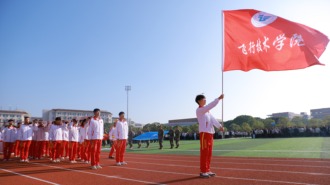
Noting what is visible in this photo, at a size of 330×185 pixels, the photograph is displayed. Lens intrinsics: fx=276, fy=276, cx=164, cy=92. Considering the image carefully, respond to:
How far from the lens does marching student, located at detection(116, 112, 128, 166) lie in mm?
11500

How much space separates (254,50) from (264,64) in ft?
1.85

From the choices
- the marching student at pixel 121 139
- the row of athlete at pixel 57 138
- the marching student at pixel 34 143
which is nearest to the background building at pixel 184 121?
the marching student at pixel 34 143

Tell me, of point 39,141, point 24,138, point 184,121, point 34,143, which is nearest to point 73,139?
point 24,138

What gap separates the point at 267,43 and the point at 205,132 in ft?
12.7

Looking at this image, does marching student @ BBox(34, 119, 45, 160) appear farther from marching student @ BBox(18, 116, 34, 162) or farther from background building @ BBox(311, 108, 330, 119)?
background building @ BBox(311, 108, 330, 119)

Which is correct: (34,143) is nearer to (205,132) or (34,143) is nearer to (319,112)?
(205,132)

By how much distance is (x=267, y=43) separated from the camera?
9070 millimetres

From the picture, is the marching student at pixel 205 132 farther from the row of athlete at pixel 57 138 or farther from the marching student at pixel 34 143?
the marching student at pixel 34 143

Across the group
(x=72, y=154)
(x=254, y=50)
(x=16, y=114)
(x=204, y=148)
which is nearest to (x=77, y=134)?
(x=72, y=154)

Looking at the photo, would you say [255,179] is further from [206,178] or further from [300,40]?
[300,40]

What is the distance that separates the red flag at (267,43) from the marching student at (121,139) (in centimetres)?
517

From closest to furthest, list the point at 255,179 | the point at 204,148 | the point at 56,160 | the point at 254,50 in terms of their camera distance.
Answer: the point at 255,179 → the point at 204,148 → the point at 254,50 → the point at 56,160

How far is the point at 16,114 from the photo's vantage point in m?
137

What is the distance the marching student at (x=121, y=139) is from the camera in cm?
1150
